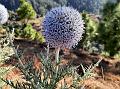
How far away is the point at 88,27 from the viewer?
3484 centimetres

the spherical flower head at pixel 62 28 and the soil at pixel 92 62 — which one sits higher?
the spherical flower head at pixel 62 28

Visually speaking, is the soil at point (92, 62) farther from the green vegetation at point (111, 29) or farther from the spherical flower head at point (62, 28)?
the spherical flower head at point (62, 28)

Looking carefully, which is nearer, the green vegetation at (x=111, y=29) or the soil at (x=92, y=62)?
the soil at (x=92, y=62)

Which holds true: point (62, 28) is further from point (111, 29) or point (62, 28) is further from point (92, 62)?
point (111, 29)

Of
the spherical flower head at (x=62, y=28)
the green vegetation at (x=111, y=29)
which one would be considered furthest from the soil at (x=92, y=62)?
the spherical flower head at (x=62, y=28)

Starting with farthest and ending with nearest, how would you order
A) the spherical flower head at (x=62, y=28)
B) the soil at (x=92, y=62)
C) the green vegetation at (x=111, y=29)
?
the green vegetation at (x=111, y=29)
the soil at (x=92, y=62)
the spherical flower head at (x=62, y=28)

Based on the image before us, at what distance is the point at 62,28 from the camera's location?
397 centimetres

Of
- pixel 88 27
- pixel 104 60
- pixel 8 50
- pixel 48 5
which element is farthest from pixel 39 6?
pixel 8 50

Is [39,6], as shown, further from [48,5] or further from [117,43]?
[117,43]

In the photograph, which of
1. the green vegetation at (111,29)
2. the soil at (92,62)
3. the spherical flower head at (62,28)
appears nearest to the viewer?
the spherical flower head at (62,28)

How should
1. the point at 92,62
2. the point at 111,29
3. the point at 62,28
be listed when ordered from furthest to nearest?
the point at 111,29 < the point at 92,62 < the point at 62,28

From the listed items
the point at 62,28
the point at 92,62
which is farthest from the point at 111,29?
the point at 62,28

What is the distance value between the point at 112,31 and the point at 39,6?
330 feet

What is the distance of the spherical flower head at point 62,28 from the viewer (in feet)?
12.9
